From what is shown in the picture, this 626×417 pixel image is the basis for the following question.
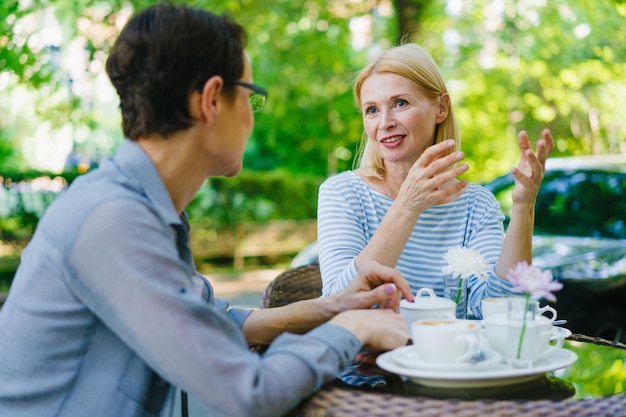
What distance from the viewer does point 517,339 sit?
4.98 ft

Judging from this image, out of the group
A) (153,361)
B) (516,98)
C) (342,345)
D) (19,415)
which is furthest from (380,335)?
(516,98)

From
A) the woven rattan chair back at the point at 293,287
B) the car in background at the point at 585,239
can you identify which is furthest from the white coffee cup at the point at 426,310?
the car in background at the point at 585,239

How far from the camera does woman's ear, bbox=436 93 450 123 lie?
272cm

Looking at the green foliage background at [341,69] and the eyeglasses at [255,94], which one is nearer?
the eyeglasses at [255,94]

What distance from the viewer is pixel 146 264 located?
51.1 inches

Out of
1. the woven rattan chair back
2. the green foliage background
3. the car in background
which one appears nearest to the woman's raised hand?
the woven rattan chair back

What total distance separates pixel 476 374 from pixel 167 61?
875mm

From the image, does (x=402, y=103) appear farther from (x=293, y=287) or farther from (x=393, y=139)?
(x=293, y=287)

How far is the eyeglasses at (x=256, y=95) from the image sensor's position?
5.15 feet

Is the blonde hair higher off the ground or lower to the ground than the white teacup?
higher

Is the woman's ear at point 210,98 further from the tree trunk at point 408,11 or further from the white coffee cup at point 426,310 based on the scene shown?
the tree trunk at point 408,11

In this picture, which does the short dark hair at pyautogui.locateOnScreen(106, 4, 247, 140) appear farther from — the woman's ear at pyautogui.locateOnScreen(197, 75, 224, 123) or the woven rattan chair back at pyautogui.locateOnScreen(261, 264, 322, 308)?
the woven rattan chair back at pyautogui.locateOnScreen(261, 264, 322, 308)

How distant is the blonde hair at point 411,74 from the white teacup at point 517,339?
4.12 feet

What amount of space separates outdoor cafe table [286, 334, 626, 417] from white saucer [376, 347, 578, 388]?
0.01 metres
